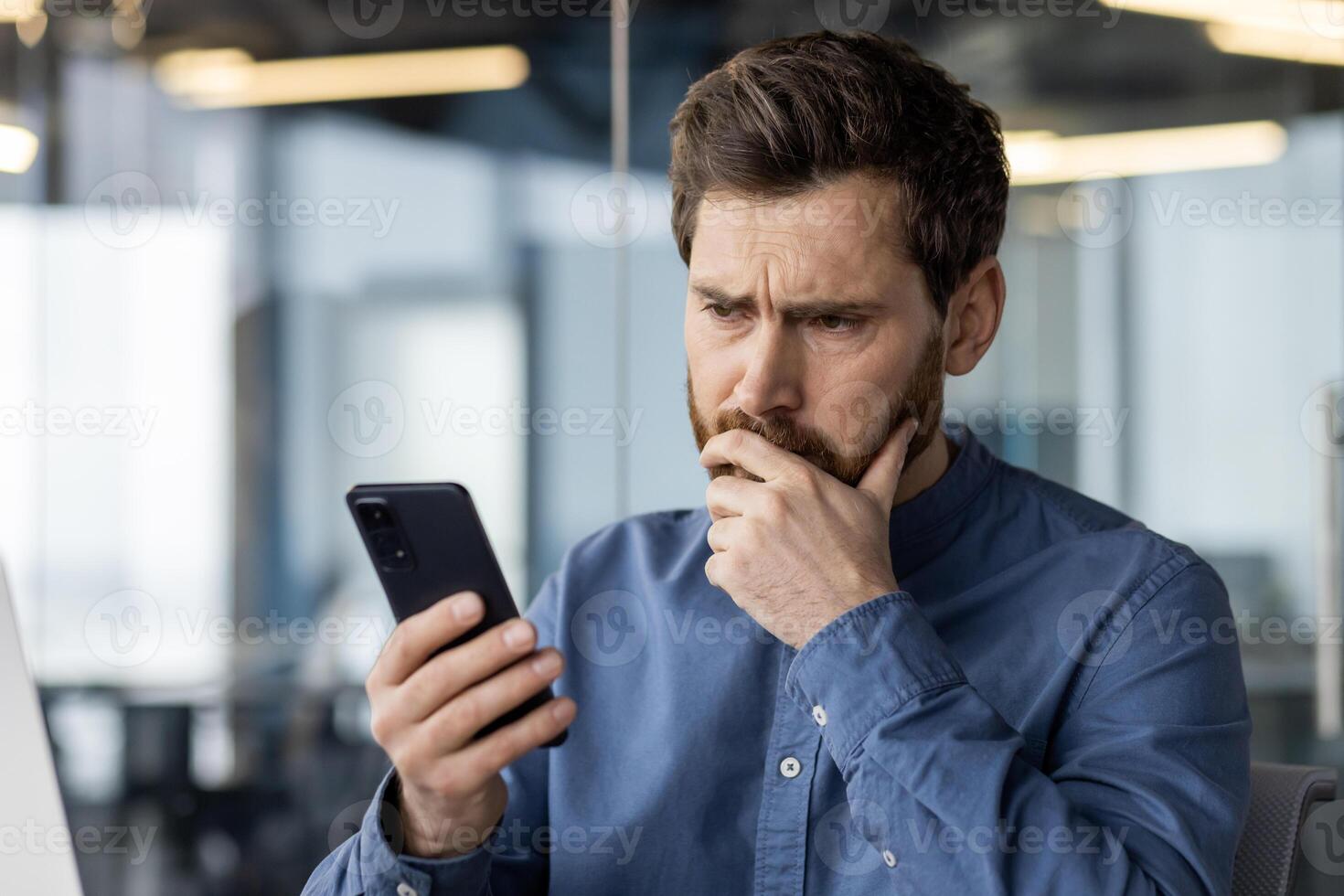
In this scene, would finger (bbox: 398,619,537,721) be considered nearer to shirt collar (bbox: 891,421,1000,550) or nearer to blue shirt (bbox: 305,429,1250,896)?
blue shirt (bbox: 305,429,1250,896)

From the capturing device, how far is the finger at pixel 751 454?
1.23 meters

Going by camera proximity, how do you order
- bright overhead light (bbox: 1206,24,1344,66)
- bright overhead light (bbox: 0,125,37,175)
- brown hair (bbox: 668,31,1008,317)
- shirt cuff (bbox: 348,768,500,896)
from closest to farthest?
shirt cuff (bbox: 348,768,500,896), brown hair (bbox: 668,31,1008,317), bright overhead light (bbox: 1206,24,1344,66), bright overhead light (bbox: 0,125,37,175)

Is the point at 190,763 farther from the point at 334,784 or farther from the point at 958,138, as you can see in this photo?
the point at 958,138

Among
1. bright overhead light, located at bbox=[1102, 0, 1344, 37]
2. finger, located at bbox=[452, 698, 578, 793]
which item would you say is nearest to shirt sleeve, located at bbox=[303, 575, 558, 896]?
finger, located at bbox=[452, 698, 578, 793]

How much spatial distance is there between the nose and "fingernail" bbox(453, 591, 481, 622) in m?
0.40

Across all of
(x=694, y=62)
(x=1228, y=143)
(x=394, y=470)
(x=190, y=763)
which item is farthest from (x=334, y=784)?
(x=1228, y=143)

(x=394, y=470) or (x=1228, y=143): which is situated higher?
(x=1228, y=143)

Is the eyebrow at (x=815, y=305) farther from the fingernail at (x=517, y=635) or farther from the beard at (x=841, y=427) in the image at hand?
the fingernail at (x=517, y=635)

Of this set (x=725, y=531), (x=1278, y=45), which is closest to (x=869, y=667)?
(x=725, y=531)

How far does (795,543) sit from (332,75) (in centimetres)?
238

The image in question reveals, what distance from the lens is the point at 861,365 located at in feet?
4.42

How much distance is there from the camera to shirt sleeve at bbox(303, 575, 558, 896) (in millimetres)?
1140

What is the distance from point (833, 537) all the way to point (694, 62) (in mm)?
2024

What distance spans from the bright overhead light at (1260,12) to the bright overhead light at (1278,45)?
0.04 ft
